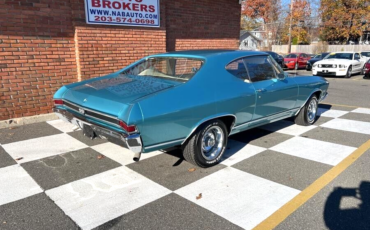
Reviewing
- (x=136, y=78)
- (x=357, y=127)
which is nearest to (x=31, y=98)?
(x=136, y=78)

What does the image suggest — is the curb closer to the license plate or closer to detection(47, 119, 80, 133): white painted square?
detection(47, 119, 80, 133): white painted square

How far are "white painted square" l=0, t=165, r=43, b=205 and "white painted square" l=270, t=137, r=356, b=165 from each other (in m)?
3.42

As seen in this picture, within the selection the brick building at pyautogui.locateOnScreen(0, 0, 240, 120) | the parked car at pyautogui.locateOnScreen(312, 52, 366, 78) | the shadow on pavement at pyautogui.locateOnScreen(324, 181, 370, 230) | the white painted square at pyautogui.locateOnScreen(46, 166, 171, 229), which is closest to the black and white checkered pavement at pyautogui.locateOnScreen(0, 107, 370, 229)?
the white painted square at pyautogui.locateOnScreen(46, 166, 171, 229)

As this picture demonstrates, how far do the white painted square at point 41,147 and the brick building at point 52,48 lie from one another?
1415 mm

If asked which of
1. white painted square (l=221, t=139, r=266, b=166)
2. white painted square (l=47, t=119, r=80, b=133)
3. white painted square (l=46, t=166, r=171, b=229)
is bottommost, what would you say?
white painted square (l=46, t=166, r=171, b=229)

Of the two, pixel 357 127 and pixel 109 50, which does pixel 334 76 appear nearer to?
pixel 357 127

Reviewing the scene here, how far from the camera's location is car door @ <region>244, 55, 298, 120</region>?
14.1 feet

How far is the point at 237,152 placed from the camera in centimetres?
438

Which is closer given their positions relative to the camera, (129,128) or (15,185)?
(129,128)

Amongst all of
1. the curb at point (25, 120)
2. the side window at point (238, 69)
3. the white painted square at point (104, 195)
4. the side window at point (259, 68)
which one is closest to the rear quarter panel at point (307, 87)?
the side window at point (259, 68)

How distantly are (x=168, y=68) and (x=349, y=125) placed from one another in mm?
4146

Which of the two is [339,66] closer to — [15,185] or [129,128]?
[129,128]

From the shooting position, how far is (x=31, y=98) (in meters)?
5.92

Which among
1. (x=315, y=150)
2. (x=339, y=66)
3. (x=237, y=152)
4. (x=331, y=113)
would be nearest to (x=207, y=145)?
(x=237, y=152)
